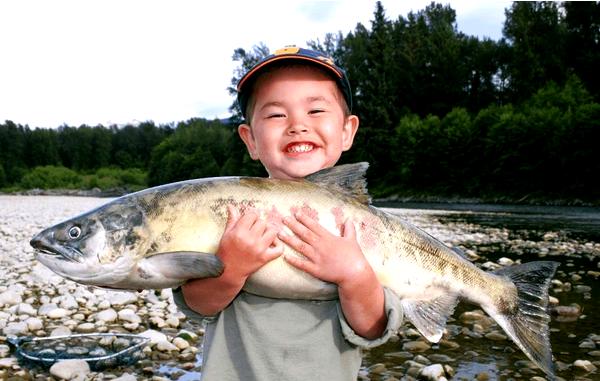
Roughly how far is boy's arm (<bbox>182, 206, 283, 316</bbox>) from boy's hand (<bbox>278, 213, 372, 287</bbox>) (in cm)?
8

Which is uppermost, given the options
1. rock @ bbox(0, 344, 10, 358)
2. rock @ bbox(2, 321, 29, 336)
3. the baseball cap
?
the baseball cap

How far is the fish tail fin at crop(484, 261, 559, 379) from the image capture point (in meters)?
2.77

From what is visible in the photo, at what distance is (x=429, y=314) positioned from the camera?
2604 millimetres

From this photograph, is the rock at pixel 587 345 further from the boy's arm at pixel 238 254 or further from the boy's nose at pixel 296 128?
the boy's arm at pixel 238 254

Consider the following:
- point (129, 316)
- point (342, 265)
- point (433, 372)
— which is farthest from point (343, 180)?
point (129, 316)

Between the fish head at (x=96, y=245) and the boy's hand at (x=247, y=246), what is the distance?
1.25ft

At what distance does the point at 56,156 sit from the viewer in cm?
11112

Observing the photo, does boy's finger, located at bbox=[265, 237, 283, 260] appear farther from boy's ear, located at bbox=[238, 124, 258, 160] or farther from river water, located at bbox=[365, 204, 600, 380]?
river water, located at bbox=[365, 204, 600, 380]

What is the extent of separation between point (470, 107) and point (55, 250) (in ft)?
200

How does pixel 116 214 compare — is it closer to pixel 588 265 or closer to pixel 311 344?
pixel 311 344

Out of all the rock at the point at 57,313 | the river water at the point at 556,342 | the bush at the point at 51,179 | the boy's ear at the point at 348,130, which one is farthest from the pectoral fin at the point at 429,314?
the bush at the point at 51,179

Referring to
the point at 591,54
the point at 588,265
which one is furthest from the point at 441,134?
the point at 588,265

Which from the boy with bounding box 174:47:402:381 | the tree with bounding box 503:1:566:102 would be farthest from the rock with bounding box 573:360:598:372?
the tree with bounding box 503:1:566:102

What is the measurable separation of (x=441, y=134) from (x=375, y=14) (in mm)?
19804
